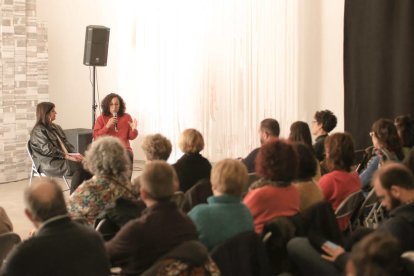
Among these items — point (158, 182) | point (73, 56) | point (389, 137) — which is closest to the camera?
point (158, 182)

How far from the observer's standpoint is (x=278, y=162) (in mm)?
3797

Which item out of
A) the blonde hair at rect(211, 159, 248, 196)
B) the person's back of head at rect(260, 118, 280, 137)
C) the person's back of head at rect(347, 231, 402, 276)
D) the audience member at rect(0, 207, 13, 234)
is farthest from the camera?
the person's back of head at rect(260, 118, 280, 137)

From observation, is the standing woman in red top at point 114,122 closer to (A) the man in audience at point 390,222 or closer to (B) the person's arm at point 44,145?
(B) the person's arm at point 44,145

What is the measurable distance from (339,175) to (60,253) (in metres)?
2.12

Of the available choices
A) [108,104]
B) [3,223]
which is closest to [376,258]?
[3,223]

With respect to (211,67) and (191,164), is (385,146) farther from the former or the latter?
(211,67)

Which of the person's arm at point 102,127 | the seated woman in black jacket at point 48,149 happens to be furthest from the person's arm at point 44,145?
the person's arm at point 102,127

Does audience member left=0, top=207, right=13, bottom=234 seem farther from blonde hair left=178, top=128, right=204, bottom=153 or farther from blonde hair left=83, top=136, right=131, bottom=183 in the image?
blonde hair left=178, top=128, right=204, bottom=153

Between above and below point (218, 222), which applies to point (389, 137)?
above

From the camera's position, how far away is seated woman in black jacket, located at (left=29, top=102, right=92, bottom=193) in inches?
280

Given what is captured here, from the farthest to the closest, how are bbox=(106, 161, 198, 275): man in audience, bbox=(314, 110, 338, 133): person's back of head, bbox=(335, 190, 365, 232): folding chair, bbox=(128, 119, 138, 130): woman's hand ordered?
bbox=(128, 119, 138, 130): woman's hand → bbox=(314, 110, 338, 133): person's back of head → bbox=(335, 190, 365, 232): folding chair → bbox=(106, 161, 198, 275): man in audience

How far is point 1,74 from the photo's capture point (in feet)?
27.5

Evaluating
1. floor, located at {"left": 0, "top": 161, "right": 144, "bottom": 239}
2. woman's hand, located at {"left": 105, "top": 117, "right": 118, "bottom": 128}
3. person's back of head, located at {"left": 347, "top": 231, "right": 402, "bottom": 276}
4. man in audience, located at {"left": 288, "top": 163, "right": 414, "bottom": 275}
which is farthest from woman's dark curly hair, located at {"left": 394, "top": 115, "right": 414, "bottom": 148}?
person's back of head, located at {"left": 347, "top": 231, "right": 402, "bottom": 276}

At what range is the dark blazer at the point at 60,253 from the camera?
271cm
